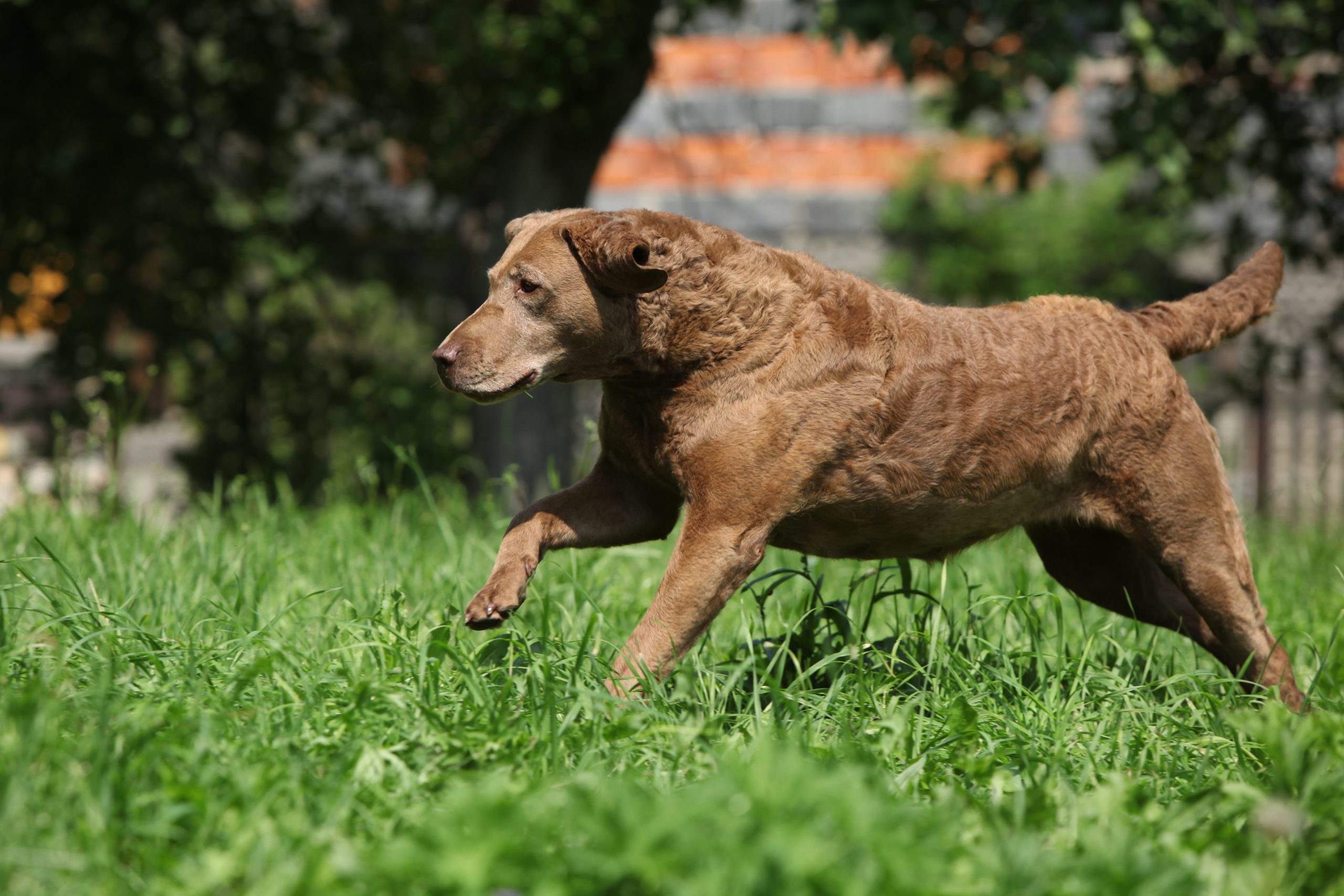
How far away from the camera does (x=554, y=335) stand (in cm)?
329

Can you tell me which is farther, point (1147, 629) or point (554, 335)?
point (1147, 629)

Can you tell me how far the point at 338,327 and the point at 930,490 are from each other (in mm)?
5981

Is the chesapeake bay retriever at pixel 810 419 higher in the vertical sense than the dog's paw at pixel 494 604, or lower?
higher

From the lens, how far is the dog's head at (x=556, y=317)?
3.22m

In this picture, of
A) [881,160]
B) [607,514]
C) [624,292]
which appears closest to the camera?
[624,292]

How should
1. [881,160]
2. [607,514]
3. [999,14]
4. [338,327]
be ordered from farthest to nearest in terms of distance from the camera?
[881,160] → [338,327] → [999,14] → [607,514]

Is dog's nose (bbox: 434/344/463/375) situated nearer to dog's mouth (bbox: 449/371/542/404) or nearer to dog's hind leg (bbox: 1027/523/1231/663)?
dog's mouth (bbox: 449/371/542/404)

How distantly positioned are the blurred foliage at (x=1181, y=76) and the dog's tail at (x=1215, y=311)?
2.08 m

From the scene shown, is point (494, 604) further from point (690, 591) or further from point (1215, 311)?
point (1215, 311)

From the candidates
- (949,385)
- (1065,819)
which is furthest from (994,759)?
(949,385)

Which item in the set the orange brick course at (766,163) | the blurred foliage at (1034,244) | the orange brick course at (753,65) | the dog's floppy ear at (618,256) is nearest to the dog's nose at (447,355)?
the dog's floppy ear at (618,256)

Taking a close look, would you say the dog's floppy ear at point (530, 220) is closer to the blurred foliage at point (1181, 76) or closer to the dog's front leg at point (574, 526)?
the dog's front leg at point (574, 526)

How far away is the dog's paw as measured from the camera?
3.12 meters

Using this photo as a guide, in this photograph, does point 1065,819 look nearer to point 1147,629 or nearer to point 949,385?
point 949,385
